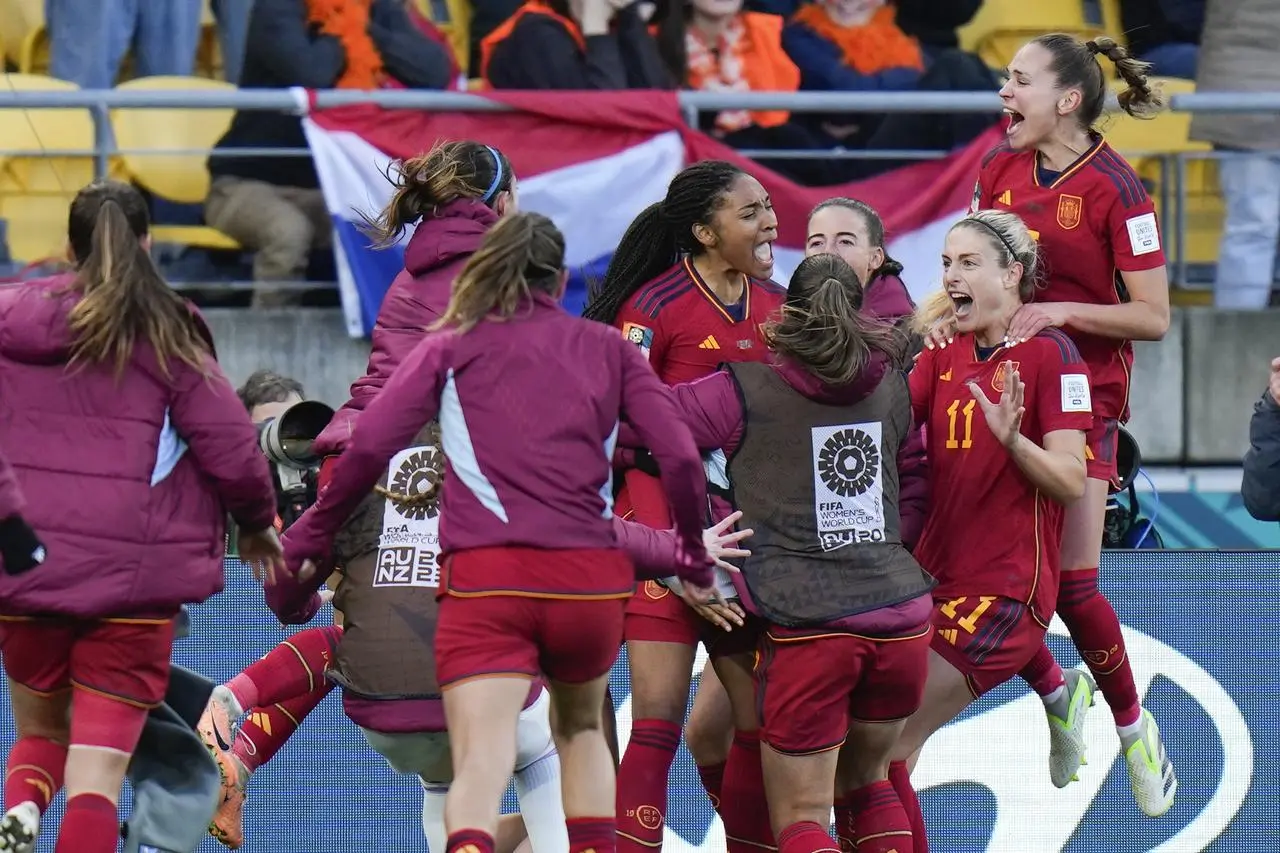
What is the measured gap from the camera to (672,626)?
5855 mm

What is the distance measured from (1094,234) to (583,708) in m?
2.25

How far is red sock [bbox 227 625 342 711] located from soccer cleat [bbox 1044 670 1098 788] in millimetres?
2136

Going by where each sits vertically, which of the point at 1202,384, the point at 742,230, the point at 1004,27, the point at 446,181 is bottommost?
the point at 1202,384

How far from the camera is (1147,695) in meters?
6.92

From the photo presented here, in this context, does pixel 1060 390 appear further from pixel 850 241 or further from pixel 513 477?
pixel 513 477

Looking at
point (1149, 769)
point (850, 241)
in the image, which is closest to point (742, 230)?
point (850, 241)

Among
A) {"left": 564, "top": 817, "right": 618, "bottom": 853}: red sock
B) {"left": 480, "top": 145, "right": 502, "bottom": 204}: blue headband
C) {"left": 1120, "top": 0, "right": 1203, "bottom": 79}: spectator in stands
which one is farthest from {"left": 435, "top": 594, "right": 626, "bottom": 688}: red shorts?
{"left": 1120, "top": 0, "right": 1203, "bottom": 79}: spectator in stands

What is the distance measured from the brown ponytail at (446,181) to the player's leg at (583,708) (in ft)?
4.21

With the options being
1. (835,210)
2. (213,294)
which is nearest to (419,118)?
(213,294)

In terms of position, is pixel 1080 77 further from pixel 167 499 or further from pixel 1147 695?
pixel 167 499

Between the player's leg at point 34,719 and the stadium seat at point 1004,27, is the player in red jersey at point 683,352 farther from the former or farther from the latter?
the stadium seat at point 1004,27

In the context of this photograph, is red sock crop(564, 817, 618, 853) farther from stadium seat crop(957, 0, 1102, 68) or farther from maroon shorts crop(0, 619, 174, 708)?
stadium seat crop(957, 0, 1102, 68)

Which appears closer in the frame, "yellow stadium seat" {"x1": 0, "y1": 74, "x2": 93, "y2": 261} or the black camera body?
the black camera body

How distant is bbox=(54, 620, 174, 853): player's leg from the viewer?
5.09 m
